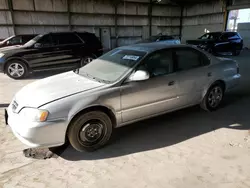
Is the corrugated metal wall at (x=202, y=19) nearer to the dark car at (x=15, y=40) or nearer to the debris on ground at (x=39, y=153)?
the dark car at (x=15, y=40)

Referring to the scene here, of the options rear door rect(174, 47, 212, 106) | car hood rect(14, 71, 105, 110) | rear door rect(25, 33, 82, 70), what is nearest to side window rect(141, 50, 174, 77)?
rear door rect(174, 47, 212, 106)

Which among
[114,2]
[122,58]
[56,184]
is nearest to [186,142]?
[122,58]

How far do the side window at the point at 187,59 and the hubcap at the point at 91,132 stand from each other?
5.67 ft

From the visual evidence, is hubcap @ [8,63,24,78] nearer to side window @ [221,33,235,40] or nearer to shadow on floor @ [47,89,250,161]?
shadow on floor @ [47,89,250,161]

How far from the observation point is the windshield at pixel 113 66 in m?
3.07

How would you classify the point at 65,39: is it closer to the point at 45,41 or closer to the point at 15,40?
the point at 45,41

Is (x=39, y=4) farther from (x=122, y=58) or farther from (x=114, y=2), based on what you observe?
(x=122, y=58)

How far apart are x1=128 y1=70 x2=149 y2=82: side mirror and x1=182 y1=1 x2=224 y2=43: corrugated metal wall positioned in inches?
701

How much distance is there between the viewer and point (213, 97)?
13.6 feet

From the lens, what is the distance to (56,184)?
225 centimetres

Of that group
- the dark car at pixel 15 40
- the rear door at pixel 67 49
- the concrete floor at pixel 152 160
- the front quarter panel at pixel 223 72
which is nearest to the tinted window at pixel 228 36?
the rear door at pixel 67 49

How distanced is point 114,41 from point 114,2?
10.4 feet

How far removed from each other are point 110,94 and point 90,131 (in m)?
0.59

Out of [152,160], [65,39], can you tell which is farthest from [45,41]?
[152,160]
